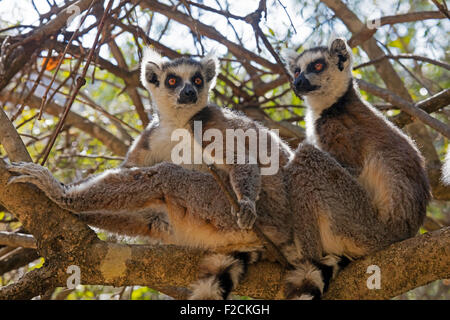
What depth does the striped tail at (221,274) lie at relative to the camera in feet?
12.0

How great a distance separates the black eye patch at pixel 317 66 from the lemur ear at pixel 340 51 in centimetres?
17

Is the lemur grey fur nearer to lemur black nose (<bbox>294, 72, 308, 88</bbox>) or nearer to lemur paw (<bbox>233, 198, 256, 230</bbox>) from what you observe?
lemur paw (<bbox>233, 198, 256, 230</bbox>)

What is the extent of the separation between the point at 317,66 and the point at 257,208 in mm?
2266

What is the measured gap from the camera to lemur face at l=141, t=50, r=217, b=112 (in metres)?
5.14

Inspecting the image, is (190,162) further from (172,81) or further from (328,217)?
(328,217)

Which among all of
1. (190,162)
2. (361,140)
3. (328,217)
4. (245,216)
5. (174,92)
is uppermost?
(174,92)

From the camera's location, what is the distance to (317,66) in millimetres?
5672

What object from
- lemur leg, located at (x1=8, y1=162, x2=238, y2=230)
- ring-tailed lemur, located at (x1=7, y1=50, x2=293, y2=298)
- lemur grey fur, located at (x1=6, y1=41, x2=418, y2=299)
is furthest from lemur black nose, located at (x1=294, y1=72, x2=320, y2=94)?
lemur leg, located at (x1=8, y1=162, x2=238, y2=230)

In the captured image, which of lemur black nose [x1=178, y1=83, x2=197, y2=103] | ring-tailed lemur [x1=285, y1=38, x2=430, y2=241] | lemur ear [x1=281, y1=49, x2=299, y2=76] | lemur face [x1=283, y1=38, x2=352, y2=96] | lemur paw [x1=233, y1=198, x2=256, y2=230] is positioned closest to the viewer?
lemur paw [x1=233, y1=198, x2=256, y2=230]

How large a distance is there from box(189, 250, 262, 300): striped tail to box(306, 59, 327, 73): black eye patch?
2.52 metres

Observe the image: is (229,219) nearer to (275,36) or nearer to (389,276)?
(389,276)

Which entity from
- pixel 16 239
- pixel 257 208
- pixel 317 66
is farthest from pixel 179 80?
pixel 16 239

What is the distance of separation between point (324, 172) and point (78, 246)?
6.60 ft
